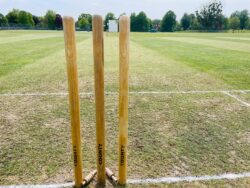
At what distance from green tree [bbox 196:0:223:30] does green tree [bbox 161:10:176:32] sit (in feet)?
40.1

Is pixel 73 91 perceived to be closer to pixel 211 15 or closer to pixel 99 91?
pixel 99 91

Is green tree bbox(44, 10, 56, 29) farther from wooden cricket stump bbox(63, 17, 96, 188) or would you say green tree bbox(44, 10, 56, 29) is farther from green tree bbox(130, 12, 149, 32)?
wooden cricket stump bbox(63, 17, 96, 188)

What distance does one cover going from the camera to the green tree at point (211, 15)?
119 m

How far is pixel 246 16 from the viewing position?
12862 cm

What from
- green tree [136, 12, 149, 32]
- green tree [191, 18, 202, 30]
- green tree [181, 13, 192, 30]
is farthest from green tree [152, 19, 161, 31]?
green tree [191, 18, 202, 30]

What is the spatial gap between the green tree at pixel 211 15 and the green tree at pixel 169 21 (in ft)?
40.1

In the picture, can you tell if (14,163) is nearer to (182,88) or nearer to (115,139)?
(115,139)

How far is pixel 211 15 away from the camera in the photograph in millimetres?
119625

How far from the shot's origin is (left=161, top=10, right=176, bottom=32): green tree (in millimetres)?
122000

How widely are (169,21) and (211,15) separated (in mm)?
18608

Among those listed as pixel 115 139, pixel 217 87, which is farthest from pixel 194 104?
pixel 115 139

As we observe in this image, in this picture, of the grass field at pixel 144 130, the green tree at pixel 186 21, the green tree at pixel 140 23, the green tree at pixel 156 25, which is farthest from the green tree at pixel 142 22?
the grass field at pixel 144 130

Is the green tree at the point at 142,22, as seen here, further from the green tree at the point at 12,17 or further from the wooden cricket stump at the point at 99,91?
the wooden cricket stump at the point at 99,91

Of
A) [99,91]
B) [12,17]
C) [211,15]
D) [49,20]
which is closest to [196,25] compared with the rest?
[211,15]
